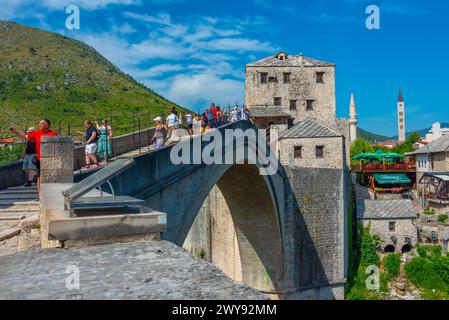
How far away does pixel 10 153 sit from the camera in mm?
13953

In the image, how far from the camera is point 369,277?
31.2 metres

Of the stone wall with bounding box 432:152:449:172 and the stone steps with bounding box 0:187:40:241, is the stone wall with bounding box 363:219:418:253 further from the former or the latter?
the stone steps with bounding box 0:187:40:241

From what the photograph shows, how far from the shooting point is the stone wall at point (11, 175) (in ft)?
39.3

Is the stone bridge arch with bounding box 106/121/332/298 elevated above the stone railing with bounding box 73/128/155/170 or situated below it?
below

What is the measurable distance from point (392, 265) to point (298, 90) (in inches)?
541

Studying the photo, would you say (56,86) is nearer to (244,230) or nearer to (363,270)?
(244,230)

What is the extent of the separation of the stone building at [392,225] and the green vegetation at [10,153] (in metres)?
27.1

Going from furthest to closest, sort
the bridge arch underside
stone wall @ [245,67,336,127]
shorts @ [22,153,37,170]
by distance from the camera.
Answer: stone wall @ [245,67,336,127], the bridge arch underside, shorts @ [22,153,37,170]

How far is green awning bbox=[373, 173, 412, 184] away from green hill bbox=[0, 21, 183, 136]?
22.0 metres

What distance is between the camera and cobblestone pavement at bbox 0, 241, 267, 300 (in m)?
3.69

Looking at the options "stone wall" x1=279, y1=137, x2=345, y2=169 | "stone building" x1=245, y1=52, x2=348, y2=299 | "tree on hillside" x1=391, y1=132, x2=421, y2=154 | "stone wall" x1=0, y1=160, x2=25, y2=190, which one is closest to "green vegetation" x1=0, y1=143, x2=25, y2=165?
"stone wall" x1=0, y1=160, x2=25, y2=190

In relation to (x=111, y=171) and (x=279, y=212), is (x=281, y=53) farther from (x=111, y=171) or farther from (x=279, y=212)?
(x=111, y=171)

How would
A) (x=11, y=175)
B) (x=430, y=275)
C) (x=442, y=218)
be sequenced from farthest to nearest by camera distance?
1. (x=442, y=218)
2. (x=430, y=275)
3. (x=11, y=175)

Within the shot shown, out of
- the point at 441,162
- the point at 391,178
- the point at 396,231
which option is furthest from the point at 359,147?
the point at 396,231
